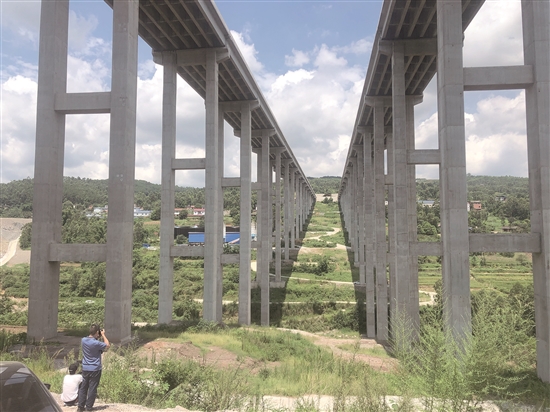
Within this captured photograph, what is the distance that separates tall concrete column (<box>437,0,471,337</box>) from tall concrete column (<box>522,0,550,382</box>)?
2.40 metres

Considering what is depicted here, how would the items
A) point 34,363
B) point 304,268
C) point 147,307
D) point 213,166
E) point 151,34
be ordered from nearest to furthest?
point 34,363 < point 151,34 < point 213,166 < point 147,307 < point 304,268

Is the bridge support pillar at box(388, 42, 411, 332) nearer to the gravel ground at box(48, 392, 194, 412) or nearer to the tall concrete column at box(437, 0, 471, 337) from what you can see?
the tall concrete column at box(437, 0, 471, 337)

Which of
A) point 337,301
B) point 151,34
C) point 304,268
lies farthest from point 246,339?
point 304,268

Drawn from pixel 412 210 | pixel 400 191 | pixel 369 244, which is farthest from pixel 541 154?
pixel 369 244

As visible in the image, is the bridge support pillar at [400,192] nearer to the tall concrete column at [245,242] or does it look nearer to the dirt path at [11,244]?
the tall concrete column at [245,242]

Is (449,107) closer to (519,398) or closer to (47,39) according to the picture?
(519,398)

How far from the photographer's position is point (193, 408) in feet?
25.6

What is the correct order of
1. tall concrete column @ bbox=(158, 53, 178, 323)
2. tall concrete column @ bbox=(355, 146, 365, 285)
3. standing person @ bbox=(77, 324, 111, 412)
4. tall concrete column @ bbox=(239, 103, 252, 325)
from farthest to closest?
1. tall concrete column @ bbox=(355, 146, 365, 285)
2. tall concrete column @ bbox=(239, 103, 252, 325)
3. tall concrete column @ bbox=(158, 53, 178, 323)
4. standing person @ bbox=(77, 324, 111, 412)

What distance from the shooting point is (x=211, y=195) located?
70.1 feet

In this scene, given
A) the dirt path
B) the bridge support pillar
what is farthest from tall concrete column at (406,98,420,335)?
the dirt path

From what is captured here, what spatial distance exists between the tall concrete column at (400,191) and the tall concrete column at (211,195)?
9959 mm

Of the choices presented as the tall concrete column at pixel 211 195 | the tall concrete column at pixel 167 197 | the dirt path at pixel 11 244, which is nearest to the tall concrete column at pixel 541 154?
the tall concrete column at pixel 211 195

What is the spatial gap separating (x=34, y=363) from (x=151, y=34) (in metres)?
16.9

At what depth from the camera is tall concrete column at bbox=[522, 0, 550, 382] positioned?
13.0 metres
